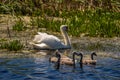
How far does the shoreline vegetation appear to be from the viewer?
Answer: 57.6 ft

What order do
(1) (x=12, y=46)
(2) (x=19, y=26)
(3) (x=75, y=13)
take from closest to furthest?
(1) (x=12, y=46) < (2) (x=19, y=26) < (3) (x=75, y=13)

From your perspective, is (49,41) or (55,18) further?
(55,18)

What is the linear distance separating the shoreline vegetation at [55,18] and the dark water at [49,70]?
5.57 ft

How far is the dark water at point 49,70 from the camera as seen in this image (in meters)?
10.9

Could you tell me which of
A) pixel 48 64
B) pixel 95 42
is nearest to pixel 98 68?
pixel 48 64

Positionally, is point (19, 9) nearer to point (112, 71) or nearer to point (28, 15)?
point (28, 15)

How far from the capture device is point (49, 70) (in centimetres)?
1165

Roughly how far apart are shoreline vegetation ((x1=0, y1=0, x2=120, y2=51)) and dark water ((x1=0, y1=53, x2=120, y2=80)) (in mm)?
1699

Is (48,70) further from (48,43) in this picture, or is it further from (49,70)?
(48,43)

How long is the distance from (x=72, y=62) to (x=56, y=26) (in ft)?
19.6

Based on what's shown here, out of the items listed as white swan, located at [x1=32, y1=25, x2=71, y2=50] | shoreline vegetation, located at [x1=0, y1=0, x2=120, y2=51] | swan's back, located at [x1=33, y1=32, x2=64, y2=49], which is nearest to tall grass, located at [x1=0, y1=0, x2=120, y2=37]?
shoreline vegetation, located at [x1=0, y1=0, x2=120, y2=51]

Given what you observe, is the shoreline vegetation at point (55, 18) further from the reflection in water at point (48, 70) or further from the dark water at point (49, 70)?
the dark water at point (49, 70)

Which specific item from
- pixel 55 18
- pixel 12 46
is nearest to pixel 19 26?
pixel 55 18

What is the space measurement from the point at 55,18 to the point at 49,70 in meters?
9.13
